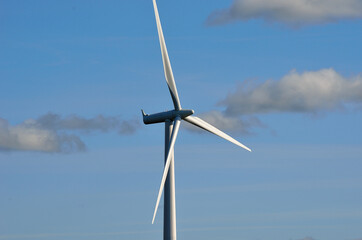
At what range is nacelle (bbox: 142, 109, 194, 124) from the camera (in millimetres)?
104938

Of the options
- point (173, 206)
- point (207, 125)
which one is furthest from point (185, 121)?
point (173, 206)

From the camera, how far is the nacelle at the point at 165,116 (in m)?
105

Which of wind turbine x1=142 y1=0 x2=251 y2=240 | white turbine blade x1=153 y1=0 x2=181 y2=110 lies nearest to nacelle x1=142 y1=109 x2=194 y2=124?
wind turbine x1=142 y1=0 x2=251 y2=240

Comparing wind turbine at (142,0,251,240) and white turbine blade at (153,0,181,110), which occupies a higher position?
white turbine blade at (153,0,181,110)

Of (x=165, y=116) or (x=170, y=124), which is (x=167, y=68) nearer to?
(x=165, y=116)

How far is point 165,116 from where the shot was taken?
350 feet

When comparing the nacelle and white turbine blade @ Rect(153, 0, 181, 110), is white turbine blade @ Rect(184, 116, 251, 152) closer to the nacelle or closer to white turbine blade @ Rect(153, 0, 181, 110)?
the nacelle

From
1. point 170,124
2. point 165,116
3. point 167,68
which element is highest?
point 167,68

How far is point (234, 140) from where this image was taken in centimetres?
11006

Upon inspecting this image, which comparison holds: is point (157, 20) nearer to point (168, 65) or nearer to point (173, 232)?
point (168, 65)

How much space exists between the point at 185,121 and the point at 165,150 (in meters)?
4.15

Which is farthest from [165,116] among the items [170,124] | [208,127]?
[208,127]

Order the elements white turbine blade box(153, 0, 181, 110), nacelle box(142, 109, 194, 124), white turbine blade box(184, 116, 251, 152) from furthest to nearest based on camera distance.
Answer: white turbine blade box(184, 116, 251, 152) < nacelle box(142, 109, 194, 124) < white turbine blade box(153, 0, 181, 110)

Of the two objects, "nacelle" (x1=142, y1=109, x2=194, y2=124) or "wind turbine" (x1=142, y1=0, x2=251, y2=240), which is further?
"nacelle" (x1=142, y1=109, x2=194, y2=124)
